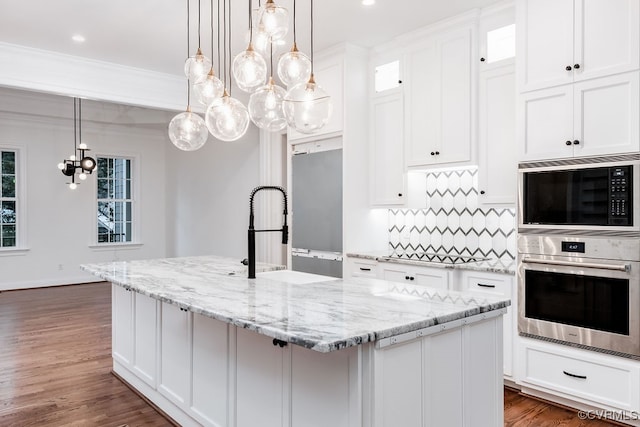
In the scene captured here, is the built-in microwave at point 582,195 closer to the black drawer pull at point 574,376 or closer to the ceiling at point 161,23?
the black drawer pull at point 574,376

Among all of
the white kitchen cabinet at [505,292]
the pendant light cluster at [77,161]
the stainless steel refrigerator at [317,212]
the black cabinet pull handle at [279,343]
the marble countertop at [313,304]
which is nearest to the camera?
the marble countertop at [313,304]

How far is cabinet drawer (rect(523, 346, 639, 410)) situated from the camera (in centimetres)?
264

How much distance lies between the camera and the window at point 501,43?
3.41m

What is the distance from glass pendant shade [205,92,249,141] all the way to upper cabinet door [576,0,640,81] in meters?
2.09

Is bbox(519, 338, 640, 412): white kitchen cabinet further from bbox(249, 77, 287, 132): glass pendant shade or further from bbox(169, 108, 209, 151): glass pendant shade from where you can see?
bbox(169, 108, 209, 151): glass pendant shade

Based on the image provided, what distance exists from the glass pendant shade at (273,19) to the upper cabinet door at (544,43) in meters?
1.72

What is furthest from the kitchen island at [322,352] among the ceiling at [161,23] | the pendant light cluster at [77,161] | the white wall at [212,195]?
the pendant light cluster at [77,161]

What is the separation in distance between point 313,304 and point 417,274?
1.97 metres

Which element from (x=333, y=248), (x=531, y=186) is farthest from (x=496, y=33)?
(x=333, y=248)

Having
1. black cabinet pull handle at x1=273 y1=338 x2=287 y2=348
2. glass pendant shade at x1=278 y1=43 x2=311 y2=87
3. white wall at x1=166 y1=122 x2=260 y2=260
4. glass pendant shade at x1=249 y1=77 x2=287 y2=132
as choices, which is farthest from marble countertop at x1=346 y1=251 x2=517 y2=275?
white wall at x1=166 y1=122 x2=260 y2=260

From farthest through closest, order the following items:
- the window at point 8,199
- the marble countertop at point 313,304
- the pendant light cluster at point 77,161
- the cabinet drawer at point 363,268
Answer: the window at point 8,199, the pendant light cluster at point 77,161, the cabinet drawer at point 363,268, the marble countertop at point 313,304

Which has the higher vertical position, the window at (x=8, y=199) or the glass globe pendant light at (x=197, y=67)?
the glass globe pendant light at (x=197, y=67)

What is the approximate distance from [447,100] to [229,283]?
2.36 m

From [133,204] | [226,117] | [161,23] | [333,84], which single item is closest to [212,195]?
[133,204]
